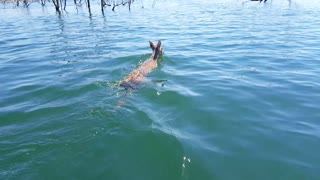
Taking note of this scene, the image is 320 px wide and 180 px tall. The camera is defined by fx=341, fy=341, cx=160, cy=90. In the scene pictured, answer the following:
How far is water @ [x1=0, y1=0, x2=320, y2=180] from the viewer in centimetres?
552

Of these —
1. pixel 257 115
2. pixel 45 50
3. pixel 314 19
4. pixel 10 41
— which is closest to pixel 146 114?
pixel 257 115

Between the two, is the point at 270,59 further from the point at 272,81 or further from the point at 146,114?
the point at 146,114

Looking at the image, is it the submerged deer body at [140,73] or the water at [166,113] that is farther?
the submerged deer body at [140,73]

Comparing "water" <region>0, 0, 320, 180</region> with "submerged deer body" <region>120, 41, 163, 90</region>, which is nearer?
"water" <region>0, 0, 320, 180</region>

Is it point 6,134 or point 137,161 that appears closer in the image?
point 137,161

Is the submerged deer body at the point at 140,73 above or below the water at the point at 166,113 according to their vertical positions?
above

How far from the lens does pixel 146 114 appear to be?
7.31 metres

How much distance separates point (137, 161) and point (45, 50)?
34.6 ft

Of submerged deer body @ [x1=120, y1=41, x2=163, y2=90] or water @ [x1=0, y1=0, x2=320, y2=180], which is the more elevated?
submerged deer body @ [x1=120, y1=41, x2=163, y2=90]

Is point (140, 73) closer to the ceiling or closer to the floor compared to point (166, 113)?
closer to the ceiling

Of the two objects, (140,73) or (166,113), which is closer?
(166,113)

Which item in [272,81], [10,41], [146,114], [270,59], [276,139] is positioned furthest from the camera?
[10,41]

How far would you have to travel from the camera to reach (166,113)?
745 cm

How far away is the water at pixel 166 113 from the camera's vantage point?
217 inches
